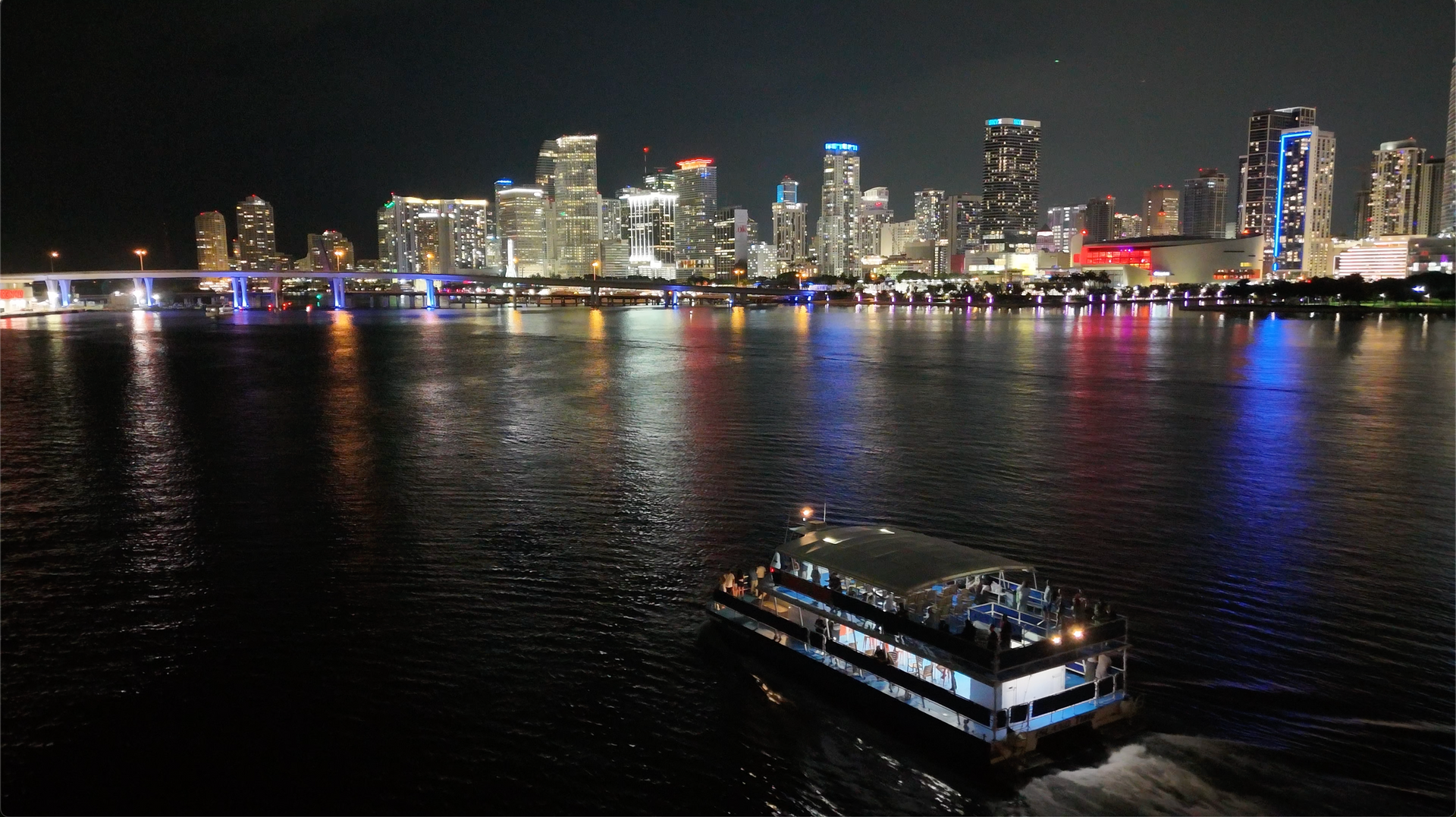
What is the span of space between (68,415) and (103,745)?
34.3m

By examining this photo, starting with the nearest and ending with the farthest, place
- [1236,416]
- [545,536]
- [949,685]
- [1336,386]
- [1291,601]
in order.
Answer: [949,685], [1291,601], [545,536], [1236,416], [1336,386]

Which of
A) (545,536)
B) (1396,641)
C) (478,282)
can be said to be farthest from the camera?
(478,282)

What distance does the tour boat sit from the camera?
425 inches

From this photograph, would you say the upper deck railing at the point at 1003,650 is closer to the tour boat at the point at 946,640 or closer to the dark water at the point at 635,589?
the tour boat at the point at 946,640

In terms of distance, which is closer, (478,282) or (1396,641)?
(1396,641)

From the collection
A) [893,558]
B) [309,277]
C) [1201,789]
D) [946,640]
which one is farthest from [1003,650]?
[309,277]

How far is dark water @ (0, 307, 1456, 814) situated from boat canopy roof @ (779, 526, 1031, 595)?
185 cm

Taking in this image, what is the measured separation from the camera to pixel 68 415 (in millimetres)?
38531

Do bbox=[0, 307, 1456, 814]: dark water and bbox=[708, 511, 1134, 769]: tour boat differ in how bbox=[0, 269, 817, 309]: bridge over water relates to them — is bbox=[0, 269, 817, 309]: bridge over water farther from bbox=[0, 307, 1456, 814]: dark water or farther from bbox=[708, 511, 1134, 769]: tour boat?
bbox=[708, 511, 1134, 769]: tour boat

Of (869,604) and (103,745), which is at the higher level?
(869,604)

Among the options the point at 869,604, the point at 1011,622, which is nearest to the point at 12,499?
the point at 869,604

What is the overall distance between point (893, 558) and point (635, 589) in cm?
569

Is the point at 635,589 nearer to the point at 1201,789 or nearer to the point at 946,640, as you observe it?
the point at 946,640

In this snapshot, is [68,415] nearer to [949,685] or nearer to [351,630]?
[351,630]
